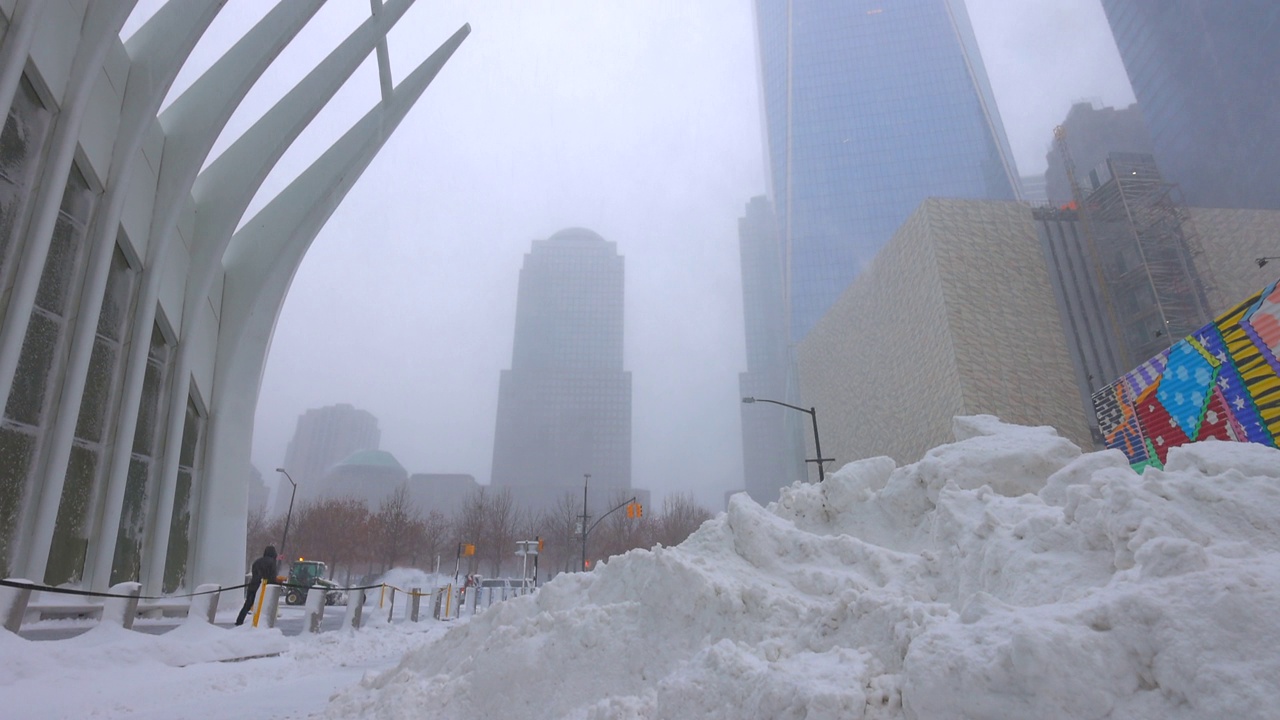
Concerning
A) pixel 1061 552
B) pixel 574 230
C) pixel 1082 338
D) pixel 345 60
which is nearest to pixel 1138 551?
pixel 1061 552

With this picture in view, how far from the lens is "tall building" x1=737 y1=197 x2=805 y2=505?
355 ft

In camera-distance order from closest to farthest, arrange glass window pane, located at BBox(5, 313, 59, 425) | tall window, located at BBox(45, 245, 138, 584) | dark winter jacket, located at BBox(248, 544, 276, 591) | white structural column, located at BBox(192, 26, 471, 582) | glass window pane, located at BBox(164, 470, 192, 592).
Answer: glass window pane, located at BBox(5, 313, 59, 425), tall window, located at BBox(45, 245, 138, 584), dark winter jacket, located at BBox(248, 544, 276, 591), glass window pane, located at BBox(164, 470, 192, 592), white structural column, located at BBox(192, 26, 471, 582)

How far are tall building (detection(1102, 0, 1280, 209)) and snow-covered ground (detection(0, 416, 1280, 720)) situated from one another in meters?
40.1

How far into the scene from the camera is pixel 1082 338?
39.8m

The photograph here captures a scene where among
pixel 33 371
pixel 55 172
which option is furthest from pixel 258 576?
pixel 55 172

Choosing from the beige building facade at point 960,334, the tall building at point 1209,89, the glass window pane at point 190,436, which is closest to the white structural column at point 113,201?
the glass window pane at point 190,436

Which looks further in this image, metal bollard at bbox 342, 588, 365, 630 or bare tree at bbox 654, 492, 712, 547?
bare tree at bbox 654, 492, 712, 547

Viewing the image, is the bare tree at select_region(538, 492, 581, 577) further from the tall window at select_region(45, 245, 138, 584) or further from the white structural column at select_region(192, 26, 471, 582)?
the tall window at select_region(45, 245, 138, 584)

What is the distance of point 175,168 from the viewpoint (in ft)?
44.4

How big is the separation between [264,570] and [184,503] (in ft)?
9.67

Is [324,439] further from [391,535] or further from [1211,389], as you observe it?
[1211,389]

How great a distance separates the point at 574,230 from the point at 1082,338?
127 metres

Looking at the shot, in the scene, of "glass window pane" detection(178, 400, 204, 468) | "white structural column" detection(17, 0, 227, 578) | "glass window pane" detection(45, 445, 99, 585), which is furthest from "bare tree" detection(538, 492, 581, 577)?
"white structural column" detection(17, 0, 227, 578)

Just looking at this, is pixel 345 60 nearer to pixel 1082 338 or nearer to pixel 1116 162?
pixel 1082 338
